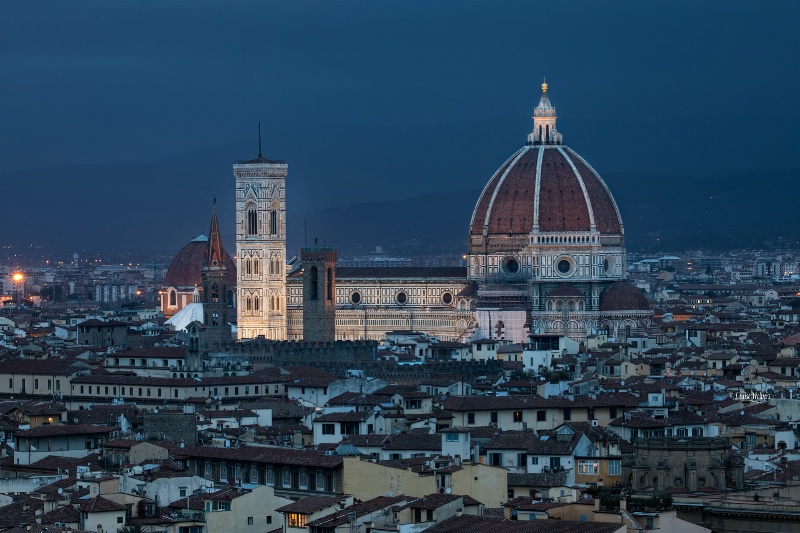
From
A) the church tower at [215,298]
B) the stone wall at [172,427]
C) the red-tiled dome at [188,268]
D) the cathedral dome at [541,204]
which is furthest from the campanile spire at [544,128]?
the stone wall at [172,427]

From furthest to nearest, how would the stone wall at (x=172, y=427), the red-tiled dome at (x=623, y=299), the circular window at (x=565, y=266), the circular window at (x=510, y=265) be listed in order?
the circular window at (x=510, y=265)
the circular window at (x=565, y=266)
the red-tiled dome at (x=623, y=299)
the stone wall at (x=172, y=427)

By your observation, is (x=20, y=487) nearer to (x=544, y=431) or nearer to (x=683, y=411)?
(x=544, y=431)

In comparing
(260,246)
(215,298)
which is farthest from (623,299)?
(215,298)

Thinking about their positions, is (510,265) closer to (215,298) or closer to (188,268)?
(215,298)

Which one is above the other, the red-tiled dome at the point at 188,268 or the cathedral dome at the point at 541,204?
the cathedral dome at the point at 541,204

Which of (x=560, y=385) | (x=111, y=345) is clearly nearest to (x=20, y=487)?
(x=560, y=385)

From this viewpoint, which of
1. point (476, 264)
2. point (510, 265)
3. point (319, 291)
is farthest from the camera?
point (476, 264)

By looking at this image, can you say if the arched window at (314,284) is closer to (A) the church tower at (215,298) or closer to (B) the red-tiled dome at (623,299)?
(A) the church tower at (215,298)
